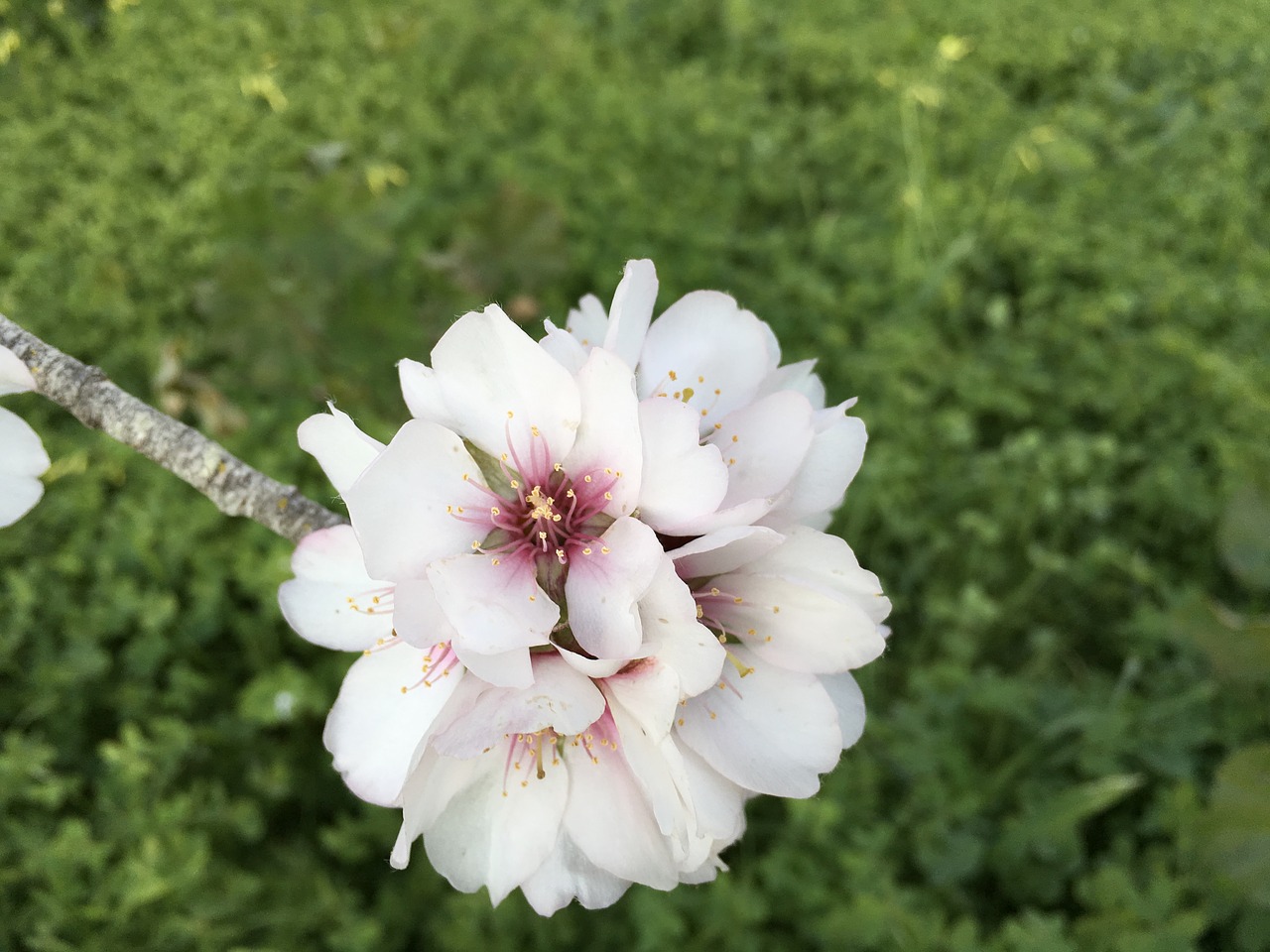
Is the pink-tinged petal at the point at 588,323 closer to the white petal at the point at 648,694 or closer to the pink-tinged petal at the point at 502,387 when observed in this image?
the pink-tinged petal at the point at 502,387

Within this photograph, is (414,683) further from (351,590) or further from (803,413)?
(803,413)

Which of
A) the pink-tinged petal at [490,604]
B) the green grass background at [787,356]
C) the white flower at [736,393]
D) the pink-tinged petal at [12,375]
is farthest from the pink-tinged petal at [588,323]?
the green grass background at [787,356]

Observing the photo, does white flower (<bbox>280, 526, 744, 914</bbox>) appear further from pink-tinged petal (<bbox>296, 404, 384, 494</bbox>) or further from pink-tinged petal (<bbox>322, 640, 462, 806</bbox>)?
pink-tinged petal (<bbox>296, 404, 384, 494</bbox>)

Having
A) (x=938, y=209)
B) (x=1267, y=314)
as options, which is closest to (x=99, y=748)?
(x=938, y=209)

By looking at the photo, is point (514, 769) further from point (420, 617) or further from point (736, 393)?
point (736, 393)

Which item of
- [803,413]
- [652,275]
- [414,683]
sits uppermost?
Answer: [652,275]

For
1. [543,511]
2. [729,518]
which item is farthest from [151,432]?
[729,518]
